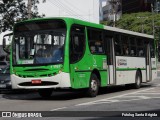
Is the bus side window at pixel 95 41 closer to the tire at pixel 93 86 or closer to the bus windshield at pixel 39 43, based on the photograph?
the tire at pixel 93 86

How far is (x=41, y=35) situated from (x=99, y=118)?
639 cm

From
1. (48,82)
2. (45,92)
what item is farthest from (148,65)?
(48,82)

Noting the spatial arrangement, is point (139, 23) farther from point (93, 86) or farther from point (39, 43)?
point (39, 43)

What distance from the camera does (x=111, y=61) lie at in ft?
66.1

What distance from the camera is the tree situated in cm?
3161

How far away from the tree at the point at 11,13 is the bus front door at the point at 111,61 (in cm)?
1262

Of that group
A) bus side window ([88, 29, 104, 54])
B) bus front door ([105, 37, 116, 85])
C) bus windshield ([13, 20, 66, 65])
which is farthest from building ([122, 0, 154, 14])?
bus windshield ([13, 20, 66, 65])

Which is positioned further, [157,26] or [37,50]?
[157,26]

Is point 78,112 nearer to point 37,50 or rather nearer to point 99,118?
point 99,118

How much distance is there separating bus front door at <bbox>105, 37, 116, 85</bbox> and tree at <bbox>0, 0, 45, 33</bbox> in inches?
497

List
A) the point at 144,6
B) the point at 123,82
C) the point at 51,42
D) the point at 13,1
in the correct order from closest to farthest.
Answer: the point at 51,42 < the point at 123,82 < the point at 13,1 < the point at 144,6

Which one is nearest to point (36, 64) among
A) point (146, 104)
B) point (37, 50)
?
point (37, 50)

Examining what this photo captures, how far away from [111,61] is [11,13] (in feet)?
44.7

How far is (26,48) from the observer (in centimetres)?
1728
